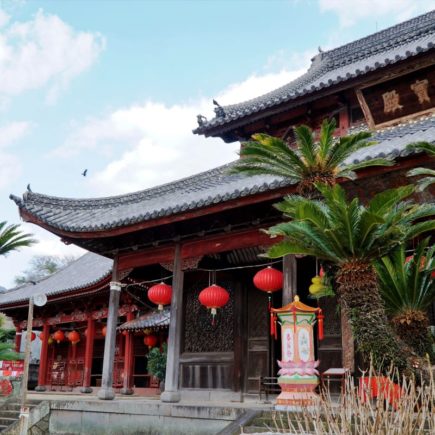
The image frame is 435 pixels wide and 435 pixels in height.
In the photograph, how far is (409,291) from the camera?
867cm

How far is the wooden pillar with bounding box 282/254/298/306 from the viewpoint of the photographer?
9.51 metres

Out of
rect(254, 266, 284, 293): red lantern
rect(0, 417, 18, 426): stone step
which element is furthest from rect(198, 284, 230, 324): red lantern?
Answer: rect(0, 417, 18, 426): stone step

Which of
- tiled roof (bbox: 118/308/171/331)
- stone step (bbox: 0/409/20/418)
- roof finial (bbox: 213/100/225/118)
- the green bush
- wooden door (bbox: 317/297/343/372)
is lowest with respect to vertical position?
stone step (bbox: 0/409/20/418)

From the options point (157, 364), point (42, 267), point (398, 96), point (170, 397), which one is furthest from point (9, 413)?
point (42, 267)

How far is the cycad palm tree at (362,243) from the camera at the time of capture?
6902 mm

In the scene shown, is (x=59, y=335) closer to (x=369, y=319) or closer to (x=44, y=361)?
(x=44, y=361)

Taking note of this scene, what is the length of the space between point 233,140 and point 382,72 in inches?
170

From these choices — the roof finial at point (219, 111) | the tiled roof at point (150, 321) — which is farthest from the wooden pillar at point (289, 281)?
the tiled roof at point (150, 321)

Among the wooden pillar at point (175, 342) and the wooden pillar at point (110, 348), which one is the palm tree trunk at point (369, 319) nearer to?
the wooden pillar at point (175, 342)

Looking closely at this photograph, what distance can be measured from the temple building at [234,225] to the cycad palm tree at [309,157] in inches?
21.9

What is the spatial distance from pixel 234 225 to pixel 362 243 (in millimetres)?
4037

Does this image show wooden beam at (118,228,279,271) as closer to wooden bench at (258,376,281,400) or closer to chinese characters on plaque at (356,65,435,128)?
wooden bench at (258,376,281,400)

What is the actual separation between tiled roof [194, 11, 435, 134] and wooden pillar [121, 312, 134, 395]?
26.0ft

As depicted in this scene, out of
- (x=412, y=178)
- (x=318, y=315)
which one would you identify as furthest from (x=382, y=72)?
(x=318, y=315)
